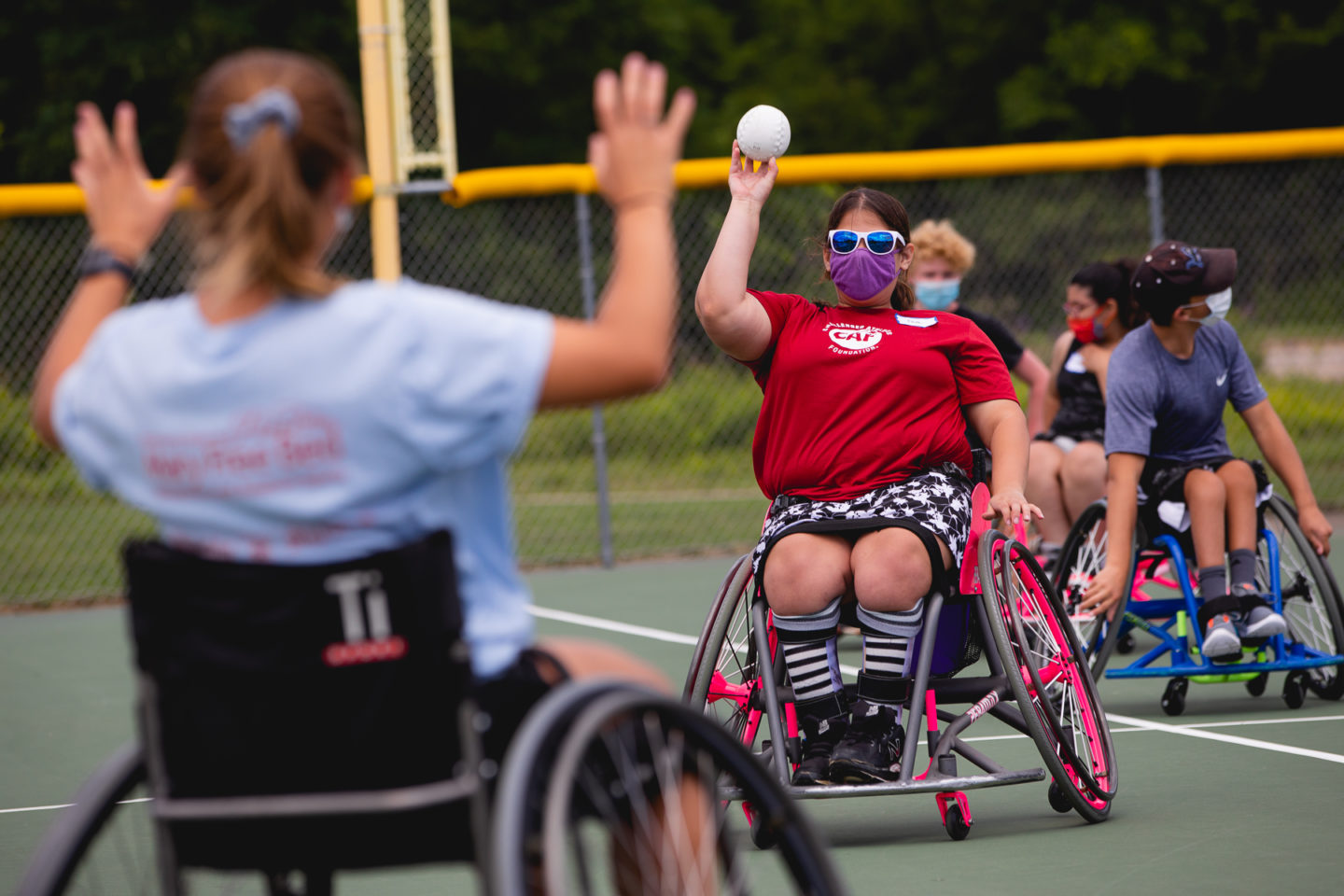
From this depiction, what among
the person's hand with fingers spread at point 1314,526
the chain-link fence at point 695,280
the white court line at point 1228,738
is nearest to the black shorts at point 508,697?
the white court line at point 1228,738

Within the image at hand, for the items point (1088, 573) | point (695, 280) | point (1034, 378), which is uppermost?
point (695, 280)

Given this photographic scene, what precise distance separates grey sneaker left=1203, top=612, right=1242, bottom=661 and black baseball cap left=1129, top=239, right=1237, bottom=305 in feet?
3.36

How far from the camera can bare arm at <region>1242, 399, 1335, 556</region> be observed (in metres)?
5.89

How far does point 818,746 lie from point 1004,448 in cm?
88

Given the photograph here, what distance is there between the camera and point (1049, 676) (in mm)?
4500

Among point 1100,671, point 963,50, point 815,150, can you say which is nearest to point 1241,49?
point 963,50

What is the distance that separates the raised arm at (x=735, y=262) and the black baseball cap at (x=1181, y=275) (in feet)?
Result: 6.23

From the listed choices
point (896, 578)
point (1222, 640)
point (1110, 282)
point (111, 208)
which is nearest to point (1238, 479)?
point (1222, 640)

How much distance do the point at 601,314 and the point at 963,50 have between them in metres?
30.4

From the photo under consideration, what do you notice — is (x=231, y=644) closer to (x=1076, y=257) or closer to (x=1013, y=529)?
(x=1013, y=529)

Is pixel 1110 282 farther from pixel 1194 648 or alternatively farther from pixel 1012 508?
pixel 1012 508

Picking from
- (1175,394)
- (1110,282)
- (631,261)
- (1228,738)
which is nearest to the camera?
(631,261)

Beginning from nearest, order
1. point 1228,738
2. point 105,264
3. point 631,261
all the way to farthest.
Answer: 1. point 631,261
2. point 105,264
3. point 1228,738

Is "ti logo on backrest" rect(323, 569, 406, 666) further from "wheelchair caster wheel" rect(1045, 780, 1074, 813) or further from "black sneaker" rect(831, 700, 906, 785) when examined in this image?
"wheelchair caster wheel" rect(1045, 780, 1074, 813)
